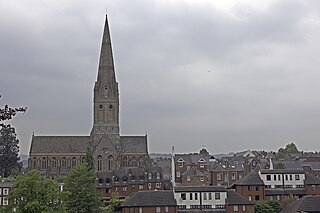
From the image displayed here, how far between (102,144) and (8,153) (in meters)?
26.0

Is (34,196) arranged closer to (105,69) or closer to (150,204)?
(150,204)

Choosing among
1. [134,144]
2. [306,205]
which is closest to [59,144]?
[134,144]

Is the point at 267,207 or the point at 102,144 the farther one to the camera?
the point at 102,144

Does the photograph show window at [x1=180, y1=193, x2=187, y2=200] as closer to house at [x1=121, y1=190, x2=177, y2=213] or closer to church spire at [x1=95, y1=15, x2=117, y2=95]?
house at [x1=121, y1=190, x2=177, y2=213]

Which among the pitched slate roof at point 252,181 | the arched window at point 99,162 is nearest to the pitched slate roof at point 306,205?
the pitched slate roof at point 252,181

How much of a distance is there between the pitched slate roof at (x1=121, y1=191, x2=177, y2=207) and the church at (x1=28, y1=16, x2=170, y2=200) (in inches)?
2508

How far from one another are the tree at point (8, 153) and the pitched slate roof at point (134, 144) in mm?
28921

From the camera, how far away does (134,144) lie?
464 feet

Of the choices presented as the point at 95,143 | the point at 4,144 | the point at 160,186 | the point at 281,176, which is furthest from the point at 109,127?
the point at 281,176

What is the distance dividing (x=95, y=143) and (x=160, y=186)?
42416 mm

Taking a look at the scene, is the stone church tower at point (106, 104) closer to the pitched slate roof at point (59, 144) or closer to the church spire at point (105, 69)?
the church spire at point (105, 69)

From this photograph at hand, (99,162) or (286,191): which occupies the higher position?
(99,162)

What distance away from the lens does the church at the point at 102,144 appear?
134 m

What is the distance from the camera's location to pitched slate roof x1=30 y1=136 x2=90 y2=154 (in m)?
140
